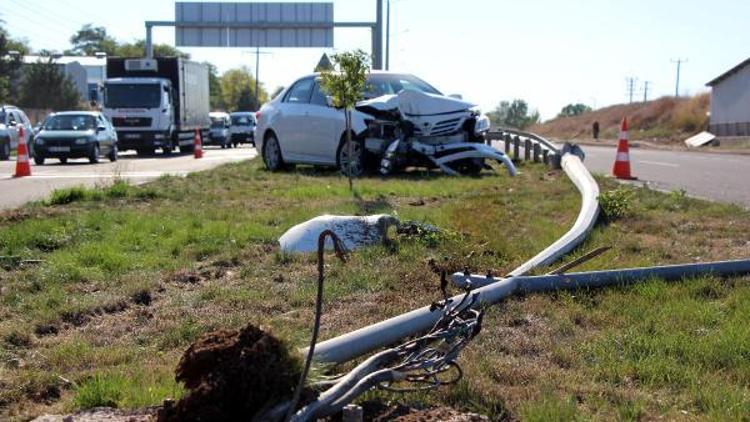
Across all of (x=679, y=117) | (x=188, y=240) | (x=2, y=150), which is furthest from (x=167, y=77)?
(x=679, y=117)

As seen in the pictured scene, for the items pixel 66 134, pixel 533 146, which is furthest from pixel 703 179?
pixel 66 134

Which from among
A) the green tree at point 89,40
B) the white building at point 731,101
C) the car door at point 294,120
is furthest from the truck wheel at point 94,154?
the green tree at point 89,40

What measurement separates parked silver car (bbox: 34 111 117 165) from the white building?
33.6 m

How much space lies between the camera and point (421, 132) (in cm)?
1507

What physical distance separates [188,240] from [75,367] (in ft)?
11.4

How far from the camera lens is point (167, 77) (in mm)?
31922

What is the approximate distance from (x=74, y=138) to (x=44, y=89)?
49.9 m

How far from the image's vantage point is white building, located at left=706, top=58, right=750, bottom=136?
48.8 m

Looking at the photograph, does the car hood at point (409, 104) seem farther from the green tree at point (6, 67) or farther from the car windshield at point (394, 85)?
the green tree at point (6, 67)

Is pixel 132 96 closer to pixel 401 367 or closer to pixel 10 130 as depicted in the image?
pixel 10 130

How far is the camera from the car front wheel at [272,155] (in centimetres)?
1710

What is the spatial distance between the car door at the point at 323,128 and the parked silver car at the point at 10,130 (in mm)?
14306

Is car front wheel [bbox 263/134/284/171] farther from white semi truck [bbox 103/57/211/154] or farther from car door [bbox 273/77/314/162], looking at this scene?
white semi truck [bbox 103/57/211/154]

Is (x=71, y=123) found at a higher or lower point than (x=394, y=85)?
lower
